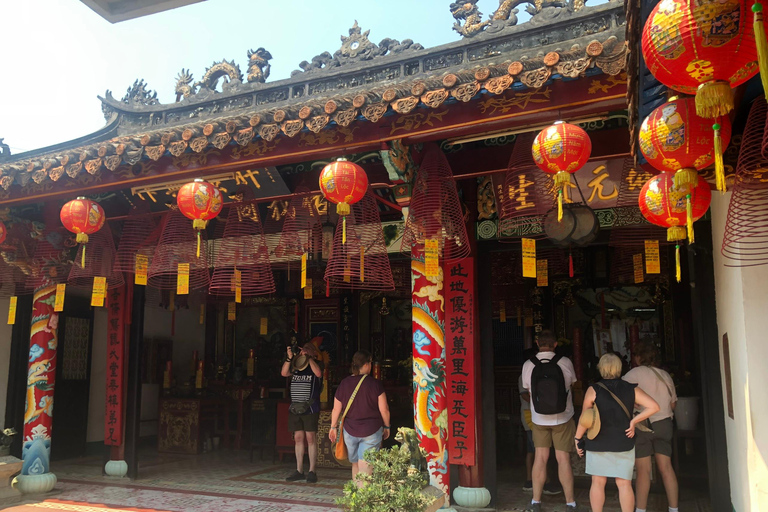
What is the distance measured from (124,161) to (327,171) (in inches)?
82.0

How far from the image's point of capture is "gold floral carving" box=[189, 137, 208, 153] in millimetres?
4988

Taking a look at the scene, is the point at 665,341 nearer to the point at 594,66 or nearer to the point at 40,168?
the point at 594,66

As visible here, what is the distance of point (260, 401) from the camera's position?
29.4ft

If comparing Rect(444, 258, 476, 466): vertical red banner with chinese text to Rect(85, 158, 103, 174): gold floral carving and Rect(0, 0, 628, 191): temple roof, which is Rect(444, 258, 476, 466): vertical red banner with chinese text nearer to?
Rect(0, 0, 628, 191): temple roof

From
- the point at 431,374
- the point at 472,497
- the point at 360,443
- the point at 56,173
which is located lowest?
the point at 472,497

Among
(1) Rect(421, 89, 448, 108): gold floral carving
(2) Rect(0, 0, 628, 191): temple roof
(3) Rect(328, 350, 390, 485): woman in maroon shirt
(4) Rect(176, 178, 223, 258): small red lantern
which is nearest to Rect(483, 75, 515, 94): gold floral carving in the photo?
(2) Rect(0, 0, 628, 191): temple roof

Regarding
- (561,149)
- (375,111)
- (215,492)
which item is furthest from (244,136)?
(215,492)

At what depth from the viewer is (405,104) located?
433 cm

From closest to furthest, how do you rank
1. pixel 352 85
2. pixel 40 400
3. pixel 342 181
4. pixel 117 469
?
pixel 342 181 < pixel 40 400 < pixel 352 85 < pixel 117 469

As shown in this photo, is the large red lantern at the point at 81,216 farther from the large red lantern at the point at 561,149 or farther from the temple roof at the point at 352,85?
the large red lantern at the point at 561,149

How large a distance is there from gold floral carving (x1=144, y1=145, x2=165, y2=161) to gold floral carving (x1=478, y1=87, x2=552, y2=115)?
276 centimetres

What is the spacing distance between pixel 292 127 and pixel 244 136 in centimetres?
44

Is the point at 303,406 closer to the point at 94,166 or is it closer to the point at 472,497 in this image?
the point at 472,497

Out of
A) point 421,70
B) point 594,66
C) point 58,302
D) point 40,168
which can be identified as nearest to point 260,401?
point 58,302
